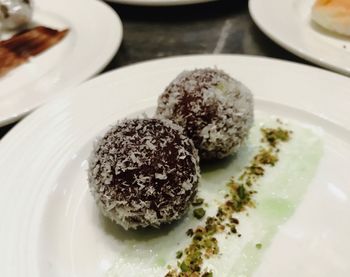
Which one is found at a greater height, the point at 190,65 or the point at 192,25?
the point at 190,65

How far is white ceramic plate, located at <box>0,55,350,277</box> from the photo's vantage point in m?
0.85

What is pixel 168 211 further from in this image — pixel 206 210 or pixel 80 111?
pixel 80 111

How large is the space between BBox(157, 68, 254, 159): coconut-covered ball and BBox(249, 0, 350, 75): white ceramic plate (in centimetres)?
35

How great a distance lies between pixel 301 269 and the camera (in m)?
0.83

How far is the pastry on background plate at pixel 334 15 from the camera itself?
55.0 inches

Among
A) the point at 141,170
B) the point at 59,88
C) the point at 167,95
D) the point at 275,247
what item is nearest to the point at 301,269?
the point at 275,247

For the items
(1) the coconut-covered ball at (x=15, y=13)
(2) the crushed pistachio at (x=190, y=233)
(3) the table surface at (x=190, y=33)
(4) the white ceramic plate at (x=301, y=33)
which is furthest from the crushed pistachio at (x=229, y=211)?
(1) the coconut-covered ball at (x=15, y=13)

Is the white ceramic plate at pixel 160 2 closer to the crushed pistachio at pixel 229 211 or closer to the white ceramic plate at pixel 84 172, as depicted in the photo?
the white ceramic plate at pixel 84 172

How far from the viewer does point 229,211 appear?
94cm

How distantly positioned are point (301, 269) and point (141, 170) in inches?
12.3

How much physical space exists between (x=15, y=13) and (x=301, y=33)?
905 millimetres

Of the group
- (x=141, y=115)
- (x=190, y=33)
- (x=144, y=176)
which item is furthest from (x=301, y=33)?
(x=144, y=176)

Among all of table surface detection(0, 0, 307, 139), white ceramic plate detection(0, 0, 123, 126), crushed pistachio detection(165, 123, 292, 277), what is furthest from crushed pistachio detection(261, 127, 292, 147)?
white ceramic plate detection(0, 0, 123, 126)

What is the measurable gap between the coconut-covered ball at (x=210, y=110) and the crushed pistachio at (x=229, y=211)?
7 cm
